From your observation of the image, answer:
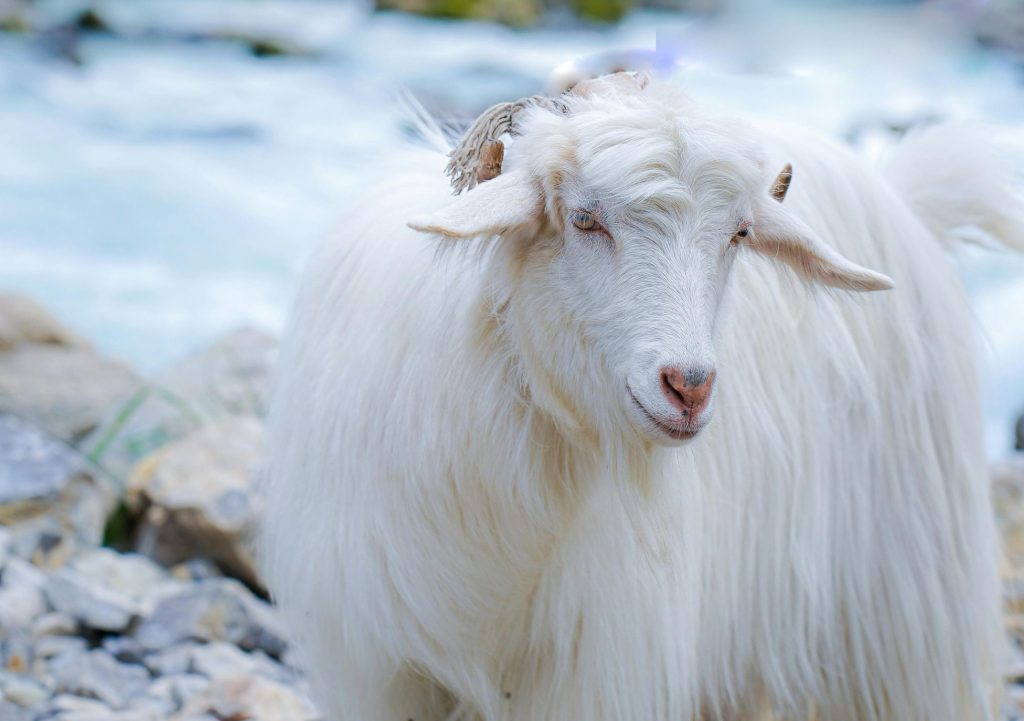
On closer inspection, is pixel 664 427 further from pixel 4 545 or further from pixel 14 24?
pixel 14 24

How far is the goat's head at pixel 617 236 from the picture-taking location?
2.03 meters

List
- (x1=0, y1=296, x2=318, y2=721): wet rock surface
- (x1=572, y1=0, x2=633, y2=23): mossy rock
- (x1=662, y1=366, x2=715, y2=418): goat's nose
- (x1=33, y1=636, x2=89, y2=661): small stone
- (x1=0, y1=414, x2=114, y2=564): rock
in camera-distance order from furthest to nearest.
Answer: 1. (x1=572, y1=0, x2=633, y2=23): mossy rock
2. (x1=0, y1=414, x2=114, y2=564): rock
3. (x1=33, y1=636, x2=89, y2=661): small stone
4. (x1=0, y1=296, x2=318, y2=721): wet rock surface
5. (x1=662, y1=366, x2=715, y2=418): goat's nose

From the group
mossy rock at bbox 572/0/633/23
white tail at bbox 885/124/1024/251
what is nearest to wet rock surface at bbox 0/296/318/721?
white tail at bbox 885/124/1024/251

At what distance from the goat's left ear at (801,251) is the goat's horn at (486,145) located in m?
0.42

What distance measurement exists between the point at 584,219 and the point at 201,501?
2.45m

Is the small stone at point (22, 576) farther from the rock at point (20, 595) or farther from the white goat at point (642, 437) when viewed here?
the white goat at point (642, 437)

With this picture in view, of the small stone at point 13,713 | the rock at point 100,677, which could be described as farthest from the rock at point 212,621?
the small stone at point 13,713

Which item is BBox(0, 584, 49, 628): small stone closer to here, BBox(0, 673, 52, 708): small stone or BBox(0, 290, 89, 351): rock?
BBox(0, 673, 52, 708): small stone

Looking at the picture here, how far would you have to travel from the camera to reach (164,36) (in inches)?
561

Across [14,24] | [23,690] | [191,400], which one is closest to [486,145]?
[23,690]

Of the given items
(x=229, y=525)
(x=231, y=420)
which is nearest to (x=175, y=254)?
(x=231, y=420)

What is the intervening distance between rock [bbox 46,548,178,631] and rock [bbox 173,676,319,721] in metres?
0.49

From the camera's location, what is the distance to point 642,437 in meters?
2.17

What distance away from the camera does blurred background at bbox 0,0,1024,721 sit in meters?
3.65
